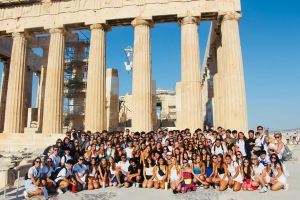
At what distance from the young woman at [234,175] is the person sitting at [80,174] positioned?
16.0 ft

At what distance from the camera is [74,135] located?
12.1 metres

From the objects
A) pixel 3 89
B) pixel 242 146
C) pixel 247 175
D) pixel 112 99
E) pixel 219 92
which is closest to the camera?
pixel 247 175

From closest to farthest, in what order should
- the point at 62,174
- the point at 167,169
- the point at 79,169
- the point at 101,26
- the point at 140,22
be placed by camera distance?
the point at 62,174 → the point at 167,169 → the point at 79,169 → the point at 140,22 → the point at 101,26

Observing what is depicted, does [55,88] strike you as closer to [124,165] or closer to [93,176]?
[93,176]

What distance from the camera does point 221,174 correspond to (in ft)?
28.4

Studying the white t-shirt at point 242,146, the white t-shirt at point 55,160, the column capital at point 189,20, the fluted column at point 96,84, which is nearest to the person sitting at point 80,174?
the white t-shirt at point 55,160

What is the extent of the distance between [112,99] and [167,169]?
1898 centimetres

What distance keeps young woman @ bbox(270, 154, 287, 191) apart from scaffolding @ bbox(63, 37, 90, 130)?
75.4 ft

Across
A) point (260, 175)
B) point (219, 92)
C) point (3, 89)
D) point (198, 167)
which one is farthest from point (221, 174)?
point (3, 89)

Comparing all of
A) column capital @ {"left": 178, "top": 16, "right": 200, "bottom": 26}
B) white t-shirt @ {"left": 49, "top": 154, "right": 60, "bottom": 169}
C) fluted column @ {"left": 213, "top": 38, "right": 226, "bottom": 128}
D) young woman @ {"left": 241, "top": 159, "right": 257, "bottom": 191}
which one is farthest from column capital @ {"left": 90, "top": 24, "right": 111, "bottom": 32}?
young woman @ {"left": 241, "top": 159, "right": 257, "bottom": 191}

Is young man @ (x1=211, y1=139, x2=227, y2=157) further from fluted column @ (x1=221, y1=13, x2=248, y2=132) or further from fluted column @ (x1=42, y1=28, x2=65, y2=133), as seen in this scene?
fluted column @ (x1=42, y1=28, x2=65, y2=133)

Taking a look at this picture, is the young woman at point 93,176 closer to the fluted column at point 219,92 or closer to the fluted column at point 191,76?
the fluted column at point 191,76

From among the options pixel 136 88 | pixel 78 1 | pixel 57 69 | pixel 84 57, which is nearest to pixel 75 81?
pixel 84 57

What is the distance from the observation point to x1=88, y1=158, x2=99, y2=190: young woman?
29.2 ft
